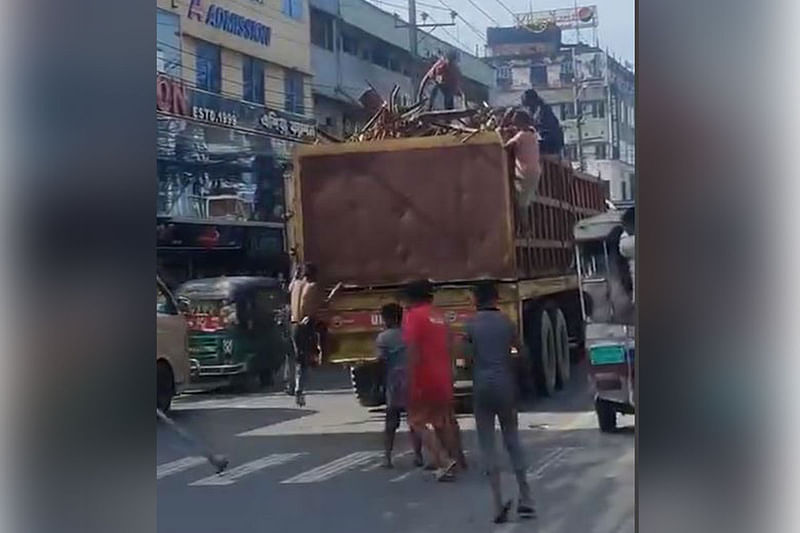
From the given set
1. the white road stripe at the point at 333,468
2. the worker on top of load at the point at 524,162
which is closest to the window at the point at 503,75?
the worker on top of load at the point at 524,162

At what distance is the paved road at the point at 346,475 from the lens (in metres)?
3.46

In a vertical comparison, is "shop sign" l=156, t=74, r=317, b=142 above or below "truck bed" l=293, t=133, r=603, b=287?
above

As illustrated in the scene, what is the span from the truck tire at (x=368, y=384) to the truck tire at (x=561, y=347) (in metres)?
0.63

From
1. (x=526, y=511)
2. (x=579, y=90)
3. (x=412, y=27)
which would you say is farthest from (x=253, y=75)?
(x=526, y=511)

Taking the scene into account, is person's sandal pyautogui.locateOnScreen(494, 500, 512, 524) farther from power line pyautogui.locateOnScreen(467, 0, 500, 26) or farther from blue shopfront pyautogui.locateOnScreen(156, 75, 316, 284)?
power line pyautogui.locateOnScreen(467, 0, 500, 26)

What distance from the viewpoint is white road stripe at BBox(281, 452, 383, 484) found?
355 cm

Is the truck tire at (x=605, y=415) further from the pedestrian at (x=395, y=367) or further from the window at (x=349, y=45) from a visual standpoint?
the window at (x=349, y=45)

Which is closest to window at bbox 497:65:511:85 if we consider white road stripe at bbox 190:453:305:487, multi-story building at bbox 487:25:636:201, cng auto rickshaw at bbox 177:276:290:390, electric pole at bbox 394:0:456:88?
multi-story building at bbox 487:25:636:201

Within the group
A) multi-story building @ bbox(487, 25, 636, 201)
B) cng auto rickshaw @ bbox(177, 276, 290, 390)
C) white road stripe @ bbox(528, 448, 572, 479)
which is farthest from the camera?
cng auto rickshaw @ bbox(177, 276, 290, 390)

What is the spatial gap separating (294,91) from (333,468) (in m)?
1.38

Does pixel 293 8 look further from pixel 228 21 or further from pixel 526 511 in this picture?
pixel 526 511

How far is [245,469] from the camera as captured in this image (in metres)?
3.62

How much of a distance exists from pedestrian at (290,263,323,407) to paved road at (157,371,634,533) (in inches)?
2.7
